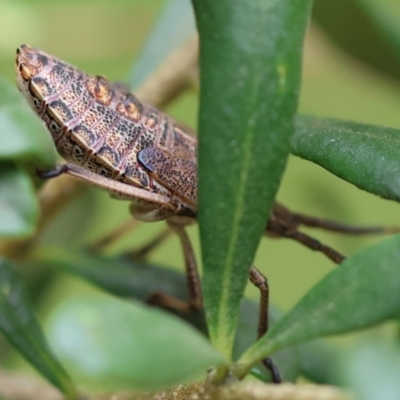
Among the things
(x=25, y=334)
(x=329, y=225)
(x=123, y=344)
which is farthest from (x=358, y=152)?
(x=329, y=225)

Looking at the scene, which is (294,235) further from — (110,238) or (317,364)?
(110,238)

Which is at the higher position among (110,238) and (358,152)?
(358,152)

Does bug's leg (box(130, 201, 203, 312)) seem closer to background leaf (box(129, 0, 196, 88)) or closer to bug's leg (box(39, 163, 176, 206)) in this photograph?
bug's leg (box(39, 163, 176, 206))

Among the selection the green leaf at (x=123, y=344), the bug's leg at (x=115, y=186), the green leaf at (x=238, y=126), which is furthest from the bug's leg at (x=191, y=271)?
the green leaf at (x=123, y=344)

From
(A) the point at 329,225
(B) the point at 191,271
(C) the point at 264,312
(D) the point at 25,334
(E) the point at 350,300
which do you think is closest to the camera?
(E) the point at 350,300

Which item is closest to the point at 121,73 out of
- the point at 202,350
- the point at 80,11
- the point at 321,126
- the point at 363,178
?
the point at 80,11

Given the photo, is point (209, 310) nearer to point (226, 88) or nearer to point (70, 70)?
point (226, 88)

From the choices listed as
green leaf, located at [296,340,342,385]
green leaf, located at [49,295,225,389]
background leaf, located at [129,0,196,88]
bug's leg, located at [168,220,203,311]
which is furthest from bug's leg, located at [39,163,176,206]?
background leaf, located at [129,0,196,88]
